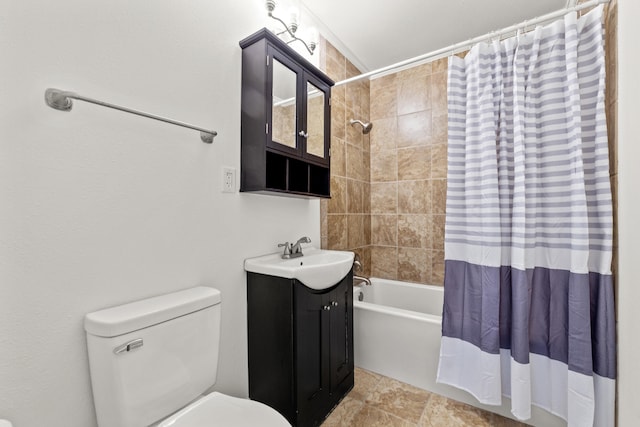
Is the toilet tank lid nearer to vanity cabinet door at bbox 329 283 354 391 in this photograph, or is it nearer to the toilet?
the toilet

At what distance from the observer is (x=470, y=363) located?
1476mm

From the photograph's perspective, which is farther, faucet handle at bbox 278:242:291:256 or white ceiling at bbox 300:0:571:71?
white ceiling at bbox 300:0:571:71

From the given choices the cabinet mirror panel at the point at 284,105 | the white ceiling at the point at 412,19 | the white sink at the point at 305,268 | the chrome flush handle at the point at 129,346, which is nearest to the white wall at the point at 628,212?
the white ceiling at the point at 412,19

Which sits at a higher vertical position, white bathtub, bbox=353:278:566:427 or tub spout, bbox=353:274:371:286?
tub spout, bbox=353:274:371:286

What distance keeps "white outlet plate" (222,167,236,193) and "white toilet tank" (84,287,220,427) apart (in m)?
0.50

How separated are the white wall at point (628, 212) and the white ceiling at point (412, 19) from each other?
958 millimetres

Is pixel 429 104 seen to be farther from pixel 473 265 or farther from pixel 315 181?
pixel 473 265

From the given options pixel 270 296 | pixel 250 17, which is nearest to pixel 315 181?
pixel 270 296

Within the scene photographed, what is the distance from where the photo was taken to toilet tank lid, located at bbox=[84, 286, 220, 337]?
83cm

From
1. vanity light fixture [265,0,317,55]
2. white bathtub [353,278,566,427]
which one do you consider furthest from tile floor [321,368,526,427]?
vanity light fixture [265,0,317,55]

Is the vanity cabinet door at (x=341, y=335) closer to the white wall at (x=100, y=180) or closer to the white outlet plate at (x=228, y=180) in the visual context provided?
the white wall at (x=100, y=180)

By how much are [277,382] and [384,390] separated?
0.79 m

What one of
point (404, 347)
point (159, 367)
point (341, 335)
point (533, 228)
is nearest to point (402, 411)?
point (404, 347)

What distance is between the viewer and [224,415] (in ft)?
3.02
